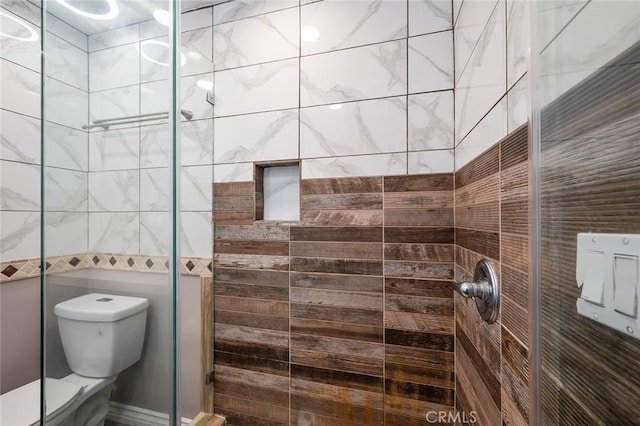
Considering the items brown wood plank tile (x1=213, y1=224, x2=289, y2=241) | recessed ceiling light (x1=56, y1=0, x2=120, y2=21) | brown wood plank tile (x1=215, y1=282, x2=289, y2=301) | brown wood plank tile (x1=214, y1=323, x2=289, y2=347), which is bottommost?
brown wood plank tile (x1=214, y1=323, x2=289, y2=347)

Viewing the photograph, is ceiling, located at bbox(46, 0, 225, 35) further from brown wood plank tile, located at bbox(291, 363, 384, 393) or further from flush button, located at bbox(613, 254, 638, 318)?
brown wood plank tile, located at bbox(291, 363, 384, 393)

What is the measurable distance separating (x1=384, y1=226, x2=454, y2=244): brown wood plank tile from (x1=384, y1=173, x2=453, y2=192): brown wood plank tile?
171 millimetres

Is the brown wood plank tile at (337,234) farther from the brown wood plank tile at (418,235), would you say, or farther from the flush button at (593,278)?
the flush button at (593,278)

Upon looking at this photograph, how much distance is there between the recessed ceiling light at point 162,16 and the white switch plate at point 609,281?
1.14m

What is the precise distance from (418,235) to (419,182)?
0.75 feet

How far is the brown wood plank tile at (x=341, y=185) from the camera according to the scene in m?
1.13

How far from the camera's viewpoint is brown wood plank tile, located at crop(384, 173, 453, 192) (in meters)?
1.06

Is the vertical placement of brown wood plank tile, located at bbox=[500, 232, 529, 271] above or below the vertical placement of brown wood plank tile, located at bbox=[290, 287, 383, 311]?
above

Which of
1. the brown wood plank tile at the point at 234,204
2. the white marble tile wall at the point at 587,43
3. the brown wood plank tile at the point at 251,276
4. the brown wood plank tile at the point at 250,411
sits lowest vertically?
the brown wood plank tile at the point at 250,411

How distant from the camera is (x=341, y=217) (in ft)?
3.83

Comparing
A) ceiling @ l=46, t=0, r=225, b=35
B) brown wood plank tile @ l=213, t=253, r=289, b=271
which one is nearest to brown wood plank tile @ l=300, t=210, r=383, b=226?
brown wood plank tile @ l=213, t=253, r=289, b=271

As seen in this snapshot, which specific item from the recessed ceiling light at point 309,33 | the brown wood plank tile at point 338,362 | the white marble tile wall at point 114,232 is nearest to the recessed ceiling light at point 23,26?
the white marble tile wall at point 114,232

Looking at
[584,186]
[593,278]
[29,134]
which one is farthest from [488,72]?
[29,134]

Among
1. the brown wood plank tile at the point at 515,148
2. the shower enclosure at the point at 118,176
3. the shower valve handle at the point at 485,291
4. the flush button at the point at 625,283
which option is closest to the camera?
the flush button at the point at 625,283
